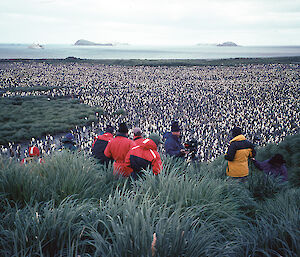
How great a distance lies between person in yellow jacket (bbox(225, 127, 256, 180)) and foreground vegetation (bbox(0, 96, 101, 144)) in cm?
1306

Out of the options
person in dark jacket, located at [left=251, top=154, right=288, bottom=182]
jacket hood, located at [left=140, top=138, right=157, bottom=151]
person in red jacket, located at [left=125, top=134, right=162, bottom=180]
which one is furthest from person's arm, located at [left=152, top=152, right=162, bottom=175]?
person in dark jacket, located at [left=251, top=154, right=288, bottom=182]

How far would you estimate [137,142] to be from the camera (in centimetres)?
474

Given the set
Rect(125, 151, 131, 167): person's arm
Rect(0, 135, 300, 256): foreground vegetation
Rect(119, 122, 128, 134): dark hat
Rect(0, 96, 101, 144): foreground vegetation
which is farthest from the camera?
Rect(0, 96, 101, 144): foreground vegetation

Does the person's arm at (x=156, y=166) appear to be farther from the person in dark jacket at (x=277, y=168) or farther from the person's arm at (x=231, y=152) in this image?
the person in dark jacket at (x=277, y=168)

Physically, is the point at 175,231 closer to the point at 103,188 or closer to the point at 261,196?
the point at 103,188

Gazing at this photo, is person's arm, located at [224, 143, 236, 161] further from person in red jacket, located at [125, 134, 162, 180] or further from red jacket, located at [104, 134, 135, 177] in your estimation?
red jacket, located at [104, 134, 135, 177]

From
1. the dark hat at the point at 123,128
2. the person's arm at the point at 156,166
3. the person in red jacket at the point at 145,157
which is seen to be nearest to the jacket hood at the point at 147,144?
the person in red jacket at the point at 145,157

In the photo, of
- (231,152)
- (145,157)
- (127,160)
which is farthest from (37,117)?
(231,152)

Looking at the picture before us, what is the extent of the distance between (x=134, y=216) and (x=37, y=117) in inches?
766

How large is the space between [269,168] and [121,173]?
11.6 feet

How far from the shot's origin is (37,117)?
65.6ft

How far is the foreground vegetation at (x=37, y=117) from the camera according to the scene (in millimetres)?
15870

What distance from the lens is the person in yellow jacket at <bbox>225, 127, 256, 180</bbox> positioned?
577 cm

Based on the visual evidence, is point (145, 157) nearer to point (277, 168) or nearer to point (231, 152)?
point (231, 152)
